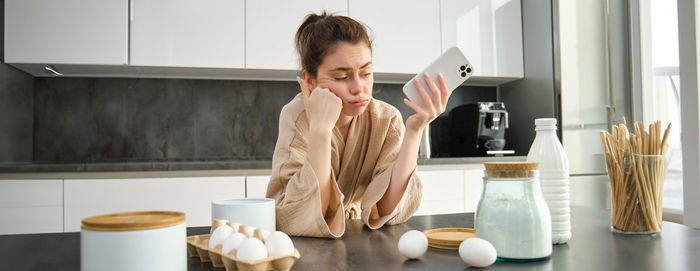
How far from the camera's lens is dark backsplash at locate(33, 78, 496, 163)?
273cm

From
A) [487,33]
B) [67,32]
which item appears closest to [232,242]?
[67,32]

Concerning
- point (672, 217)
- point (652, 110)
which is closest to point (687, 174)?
point (672, 217)

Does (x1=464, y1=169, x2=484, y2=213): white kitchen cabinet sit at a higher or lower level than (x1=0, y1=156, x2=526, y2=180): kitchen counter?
lower

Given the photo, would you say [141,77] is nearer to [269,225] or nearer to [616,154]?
[269,225]

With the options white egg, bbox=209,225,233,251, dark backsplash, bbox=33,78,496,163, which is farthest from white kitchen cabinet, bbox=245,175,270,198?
white egg, bbox=209,225,233,251

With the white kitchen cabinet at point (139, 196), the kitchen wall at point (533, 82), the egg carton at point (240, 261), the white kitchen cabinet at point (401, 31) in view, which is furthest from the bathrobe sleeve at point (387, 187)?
the kitchen wall at point (533, 82)

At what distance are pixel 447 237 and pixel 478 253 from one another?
15 centimetres

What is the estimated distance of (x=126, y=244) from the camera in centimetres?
49

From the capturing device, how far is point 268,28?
2660mm

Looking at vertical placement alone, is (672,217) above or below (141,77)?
below

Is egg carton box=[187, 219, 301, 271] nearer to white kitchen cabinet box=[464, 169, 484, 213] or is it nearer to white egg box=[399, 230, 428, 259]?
white egg box=[399, 230, 428, 259]

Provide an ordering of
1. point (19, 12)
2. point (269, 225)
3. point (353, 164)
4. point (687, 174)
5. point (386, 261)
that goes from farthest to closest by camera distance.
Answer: point (19, 12), point (687, 174), point (353, 164), point (269, 225), point (386, 261)

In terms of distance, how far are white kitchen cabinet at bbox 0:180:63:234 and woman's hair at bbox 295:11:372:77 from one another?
4.94ft

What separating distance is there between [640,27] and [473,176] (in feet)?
4.49
